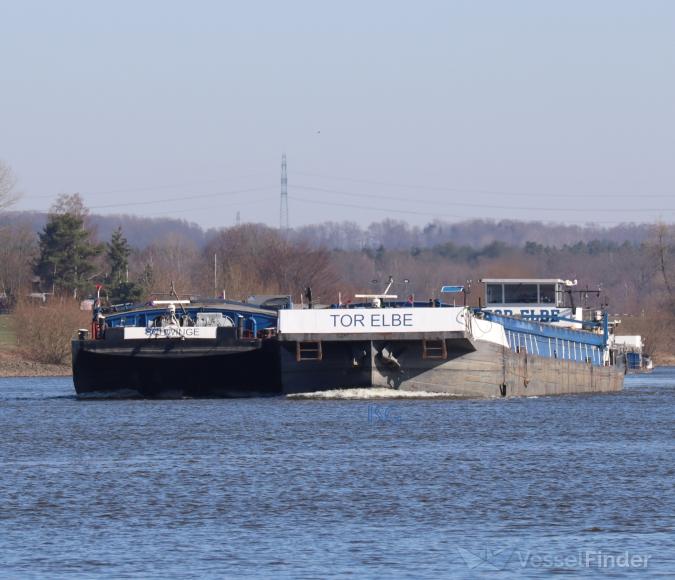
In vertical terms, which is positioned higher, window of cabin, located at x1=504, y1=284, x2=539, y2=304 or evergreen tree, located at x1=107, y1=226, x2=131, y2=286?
evergreen tree, located at x1=107, y1=226, x2=131, y2=286

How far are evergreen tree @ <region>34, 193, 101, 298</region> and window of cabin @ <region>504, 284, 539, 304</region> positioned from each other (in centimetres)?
6394

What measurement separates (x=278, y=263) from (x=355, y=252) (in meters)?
24.3

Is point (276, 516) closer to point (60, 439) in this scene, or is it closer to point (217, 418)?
point (60, 439)

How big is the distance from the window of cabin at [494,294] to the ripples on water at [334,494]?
65.1 ft

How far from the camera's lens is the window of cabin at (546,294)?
224 ft

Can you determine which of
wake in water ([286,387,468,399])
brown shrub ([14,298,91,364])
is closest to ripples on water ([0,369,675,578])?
wake in water ([286,387,468,399])

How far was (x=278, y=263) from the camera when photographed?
14300 cm

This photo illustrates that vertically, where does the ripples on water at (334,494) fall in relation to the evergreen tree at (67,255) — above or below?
below

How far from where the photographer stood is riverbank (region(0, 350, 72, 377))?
99.3 metres

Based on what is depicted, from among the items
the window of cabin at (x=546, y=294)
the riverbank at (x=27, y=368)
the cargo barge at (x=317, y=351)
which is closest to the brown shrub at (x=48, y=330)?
the riverbank at (x=27, y=368)

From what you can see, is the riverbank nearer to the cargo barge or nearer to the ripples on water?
the cargo barge

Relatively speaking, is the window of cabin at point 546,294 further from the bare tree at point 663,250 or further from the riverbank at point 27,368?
the bare tree at point 663,250

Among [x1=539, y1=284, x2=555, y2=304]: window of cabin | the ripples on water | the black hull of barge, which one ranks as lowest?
the ripples on water

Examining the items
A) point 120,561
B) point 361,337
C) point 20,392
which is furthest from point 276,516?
point 20,392
